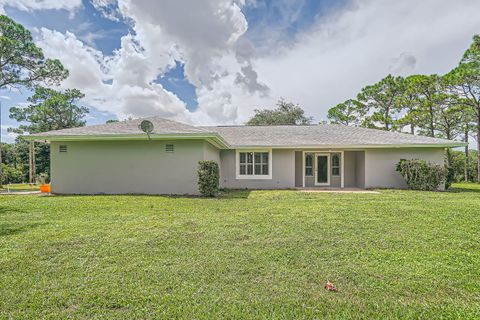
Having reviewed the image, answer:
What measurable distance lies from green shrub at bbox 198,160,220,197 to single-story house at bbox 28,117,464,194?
820 millimetres

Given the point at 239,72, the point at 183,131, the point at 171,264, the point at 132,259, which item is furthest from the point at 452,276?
the point at 239,72

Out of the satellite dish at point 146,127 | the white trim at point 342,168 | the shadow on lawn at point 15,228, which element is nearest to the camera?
the shadow on lawn at point 15,228

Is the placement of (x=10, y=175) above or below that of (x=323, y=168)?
below

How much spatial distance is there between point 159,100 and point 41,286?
81.2 feet

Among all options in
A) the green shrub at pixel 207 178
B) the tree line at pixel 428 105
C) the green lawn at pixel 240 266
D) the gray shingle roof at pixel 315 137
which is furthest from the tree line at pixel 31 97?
the tree line at pixel 428 105

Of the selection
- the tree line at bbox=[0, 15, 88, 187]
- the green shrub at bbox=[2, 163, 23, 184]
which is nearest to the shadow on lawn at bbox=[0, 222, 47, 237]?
the tree line at bbox=[0, 15, 88, 187]

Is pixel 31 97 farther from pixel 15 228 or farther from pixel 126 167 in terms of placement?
pixel 15 228

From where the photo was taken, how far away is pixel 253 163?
15461 millimetres

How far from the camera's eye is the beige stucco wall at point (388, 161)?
14.6m

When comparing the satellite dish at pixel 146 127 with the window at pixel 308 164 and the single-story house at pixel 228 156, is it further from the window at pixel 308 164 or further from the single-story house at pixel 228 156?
the window at pixel 308 164

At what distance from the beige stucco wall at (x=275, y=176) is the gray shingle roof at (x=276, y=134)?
2.50 feet

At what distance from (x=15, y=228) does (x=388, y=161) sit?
51.8 ft

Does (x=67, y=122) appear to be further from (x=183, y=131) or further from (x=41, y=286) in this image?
(x=41, y=286)

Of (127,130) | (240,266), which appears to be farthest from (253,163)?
(240,266)
